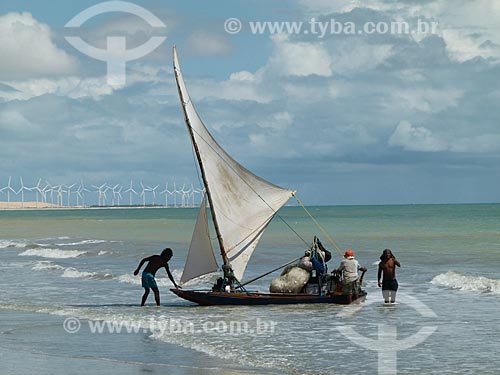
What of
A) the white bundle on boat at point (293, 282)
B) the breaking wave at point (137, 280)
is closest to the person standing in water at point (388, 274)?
the white bundle on boat at point (293, 282)

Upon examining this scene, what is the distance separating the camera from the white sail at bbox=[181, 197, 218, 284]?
22594 mm

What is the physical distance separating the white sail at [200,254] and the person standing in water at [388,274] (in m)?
4.57

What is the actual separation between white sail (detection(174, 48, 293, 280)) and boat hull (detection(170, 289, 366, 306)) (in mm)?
1142

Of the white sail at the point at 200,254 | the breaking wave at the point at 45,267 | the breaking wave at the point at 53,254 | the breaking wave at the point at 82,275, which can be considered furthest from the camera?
the breaking wave at the point at 53,254

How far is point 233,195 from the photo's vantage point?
2355 centimetres

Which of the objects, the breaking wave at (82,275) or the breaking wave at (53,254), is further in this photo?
the breaking wave at (53,254)

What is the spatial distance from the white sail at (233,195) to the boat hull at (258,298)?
45.0 inches

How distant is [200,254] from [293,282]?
268cm

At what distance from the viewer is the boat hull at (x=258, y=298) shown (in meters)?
21.8

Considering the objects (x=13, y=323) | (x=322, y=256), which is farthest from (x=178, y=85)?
(x=13, y=323)

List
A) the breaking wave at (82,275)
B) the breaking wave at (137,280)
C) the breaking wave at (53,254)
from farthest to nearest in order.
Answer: the breaking wave at (53,254) → the breaking wave at (82,275) → the breaking wave at (137,280)

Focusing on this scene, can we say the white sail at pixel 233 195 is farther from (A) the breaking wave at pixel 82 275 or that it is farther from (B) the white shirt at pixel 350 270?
(A) the breaking wave at pixel 82 275

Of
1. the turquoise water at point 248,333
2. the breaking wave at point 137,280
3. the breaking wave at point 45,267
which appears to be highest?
the breaking wave at point 45,267

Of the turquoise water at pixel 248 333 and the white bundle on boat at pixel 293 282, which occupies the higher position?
the white bundle on boat at pixel 293 282
